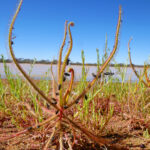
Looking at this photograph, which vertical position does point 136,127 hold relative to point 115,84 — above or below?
below

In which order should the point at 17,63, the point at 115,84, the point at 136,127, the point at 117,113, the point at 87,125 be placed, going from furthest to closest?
the point at 115,84, the point at 117,113, the point at 136,127, the point at 87,125, the point at 17,63

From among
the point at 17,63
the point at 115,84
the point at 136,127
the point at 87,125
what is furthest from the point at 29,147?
the point at 115,84

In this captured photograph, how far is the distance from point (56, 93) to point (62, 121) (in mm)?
140

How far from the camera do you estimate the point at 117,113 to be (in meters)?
1.56

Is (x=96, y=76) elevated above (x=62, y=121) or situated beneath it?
elevated above

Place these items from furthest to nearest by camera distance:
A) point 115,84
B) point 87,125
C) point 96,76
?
point 115,84 < point 87,125 < point 96,76

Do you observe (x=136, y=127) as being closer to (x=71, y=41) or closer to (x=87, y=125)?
(x=87, y=125)

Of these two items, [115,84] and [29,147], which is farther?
[115,84]

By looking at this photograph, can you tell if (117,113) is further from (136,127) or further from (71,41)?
(71,41)

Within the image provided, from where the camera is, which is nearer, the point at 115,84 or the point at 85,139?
the point at 85,139

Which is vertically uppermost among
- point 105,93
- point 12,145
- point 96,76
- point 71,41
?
point 71,41

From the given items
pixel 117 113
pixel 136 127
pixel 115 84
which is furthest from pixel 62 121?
pixel 115 84

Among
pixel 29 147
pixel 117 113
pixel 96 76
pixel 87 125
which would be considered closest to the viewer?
pixel 96 76

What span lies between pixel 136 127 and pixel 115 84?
0.55m
